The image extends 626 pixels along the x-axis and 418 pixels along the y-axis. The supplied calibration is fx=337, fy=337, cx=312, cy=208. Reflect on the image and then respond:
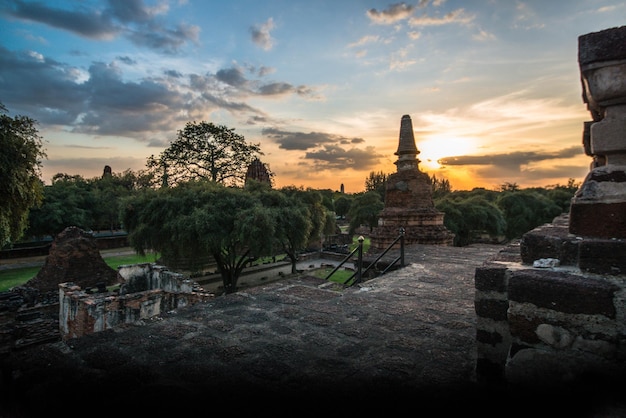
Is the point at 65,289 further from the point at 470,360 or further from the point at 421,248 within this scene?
the point at 470,360

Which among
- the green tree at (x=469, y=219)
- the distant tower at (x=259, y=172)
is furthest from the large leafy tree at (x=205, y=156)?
the green tree at (x=469, y=219)

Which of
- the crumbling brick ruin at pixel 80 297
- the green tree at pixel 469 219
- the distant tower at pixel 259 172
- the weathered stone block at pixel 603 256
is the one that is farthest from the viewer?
the distant tower at pixel 259 172

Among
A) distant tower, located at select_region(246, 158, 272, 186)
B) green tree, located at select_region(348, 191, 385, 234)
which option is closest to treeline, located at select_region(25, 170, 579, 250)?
green tree, located at select_region(348, 191, 385, 234)

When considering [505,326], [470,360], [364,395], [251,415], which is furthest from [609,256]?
[251,415]

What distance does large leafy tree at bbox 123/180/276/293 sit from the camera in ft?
42.3

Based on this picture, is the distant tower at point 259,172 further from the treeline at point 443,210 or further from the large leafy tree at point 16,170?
the large leafy tree at point 16,170

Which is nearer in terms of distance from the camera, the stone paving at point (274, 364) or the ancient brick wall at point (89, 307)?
the stone paving at point (274, 364)

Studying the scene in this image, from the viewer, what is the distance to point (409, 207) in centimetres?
1115

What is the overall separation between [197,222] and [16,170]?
5.66 metres

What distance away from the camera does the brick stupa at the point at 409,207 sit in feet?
35.3

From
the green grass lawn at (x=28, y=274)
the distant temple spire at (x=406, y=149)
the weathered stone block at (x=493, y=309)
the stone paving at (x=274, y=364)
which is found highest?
the distant temple spire at (x=406, y=149)

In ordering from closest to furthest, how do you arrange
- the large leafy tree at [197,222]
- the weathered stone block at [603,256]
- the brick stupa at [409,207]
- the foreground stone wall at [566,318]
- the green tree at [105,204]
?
1. the foreground stone wall at [566,318]
2. the weathered stone block at [603,256]
3. the brick stupa at [409,207]
4. the large leafy tree at [197,222]
5. the green tree at [105,204]

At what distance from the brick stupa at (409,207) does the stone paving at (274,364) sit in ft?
22.4

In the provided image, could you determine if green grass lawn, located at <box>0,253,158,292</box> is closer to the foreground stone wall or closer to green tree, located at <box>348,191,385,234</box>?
the foreground stone wall
